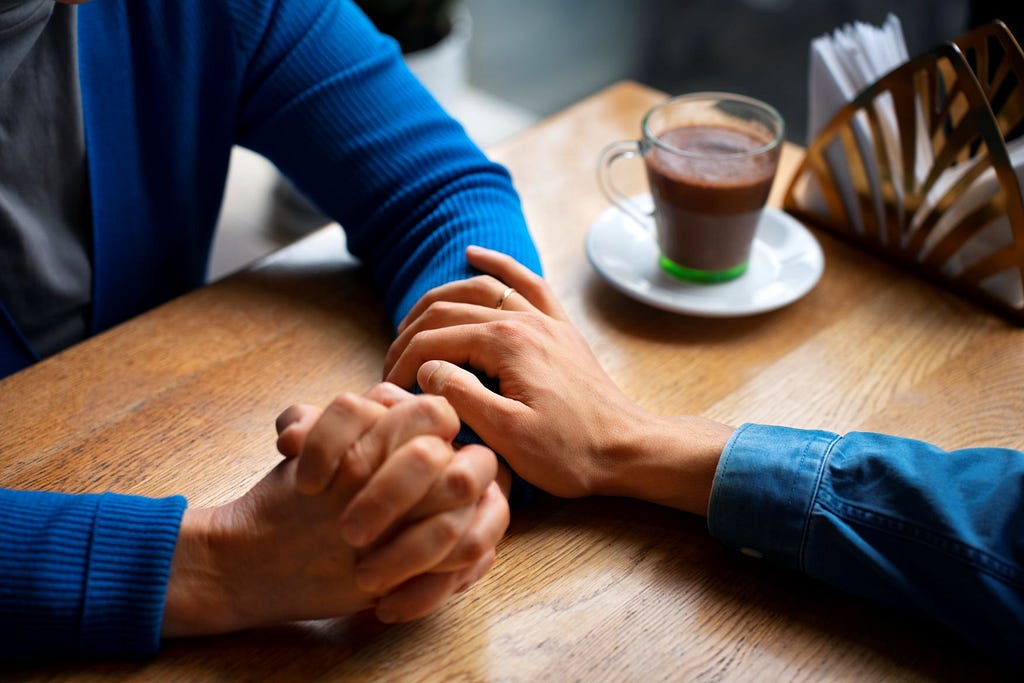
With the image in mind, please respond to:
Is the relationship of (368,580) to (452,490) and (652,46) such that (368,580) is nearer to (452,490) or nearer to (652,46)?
(452,490)

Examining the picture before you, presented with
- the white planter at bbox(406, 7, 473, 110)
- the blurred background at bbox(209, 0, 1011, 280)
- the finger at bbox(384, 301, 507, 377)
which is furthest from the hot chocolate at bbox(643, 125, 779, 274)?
the blurred background at bbox(209, 0, 1011, 280)

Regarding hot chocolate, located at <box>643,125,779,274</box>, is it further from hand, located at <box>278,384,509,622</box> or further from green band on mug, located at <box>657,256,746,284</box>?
hand, located at <box>278,384,509,622</box>

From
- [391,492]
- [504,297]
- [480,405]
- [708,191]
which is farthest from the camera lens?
[708,191]

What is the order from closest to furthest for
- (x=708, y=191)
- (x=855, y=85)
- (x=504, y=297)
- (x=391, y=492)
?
1. (x=391, y=492)
2. (x=504, y=297)
3. (x=708, y=191)
4. (x=855, y=85)

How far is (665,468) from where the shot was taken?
0.68 m

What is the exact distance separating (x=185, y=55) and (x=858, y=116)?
693 mm

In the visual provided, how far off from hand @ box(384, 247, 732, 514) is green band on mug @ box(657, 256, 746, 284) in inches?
9.5

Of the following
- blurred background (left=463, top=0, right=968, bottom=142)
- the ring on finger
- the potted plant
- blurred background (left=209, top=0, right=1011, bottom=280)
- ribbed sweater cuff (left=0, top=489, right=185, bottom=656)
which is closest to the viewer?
ribbed sweater cuff (left=0, top=489, right=185, bottom=656)

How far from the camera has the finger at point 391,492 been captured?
563 millimetres

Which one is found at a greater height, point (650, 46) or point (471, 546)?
point (471, 546)

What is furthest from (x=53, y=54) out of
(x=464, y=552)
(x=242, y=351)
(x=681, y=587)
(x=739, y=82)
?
(x=739, y=82)

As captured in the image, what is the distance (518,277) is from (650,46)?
237 cm

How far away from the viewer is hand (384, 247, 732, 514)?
2.22 feet

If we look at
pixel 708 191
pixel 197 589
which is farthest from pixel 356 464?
pixel 708 191
